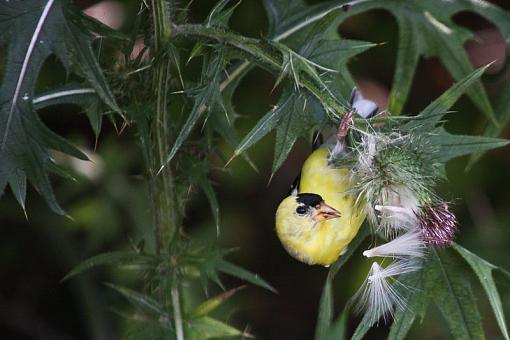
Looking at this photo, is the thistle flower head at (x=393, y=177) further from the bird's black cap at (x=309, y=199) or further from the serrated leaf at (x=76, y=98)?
the serrated leaf at (x=76, y=98)

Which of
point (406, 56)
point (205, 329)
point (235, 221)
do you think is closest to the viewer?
point (205, 329)

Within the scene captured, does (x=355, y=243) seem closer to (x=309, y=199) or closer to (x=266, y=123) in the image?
(x=309, y=199)

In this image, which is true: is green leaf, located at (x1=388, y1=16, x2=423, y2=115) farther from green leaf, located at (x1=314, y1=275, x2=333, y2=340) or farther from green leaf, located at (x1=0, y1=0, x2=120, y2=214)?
green leaf, located at (x1=0, y1=0, x2=120, y2=214)

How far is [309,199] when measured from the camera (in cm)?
139

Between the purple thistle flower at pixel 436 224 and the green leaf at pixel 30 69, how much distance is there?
1.89 feet

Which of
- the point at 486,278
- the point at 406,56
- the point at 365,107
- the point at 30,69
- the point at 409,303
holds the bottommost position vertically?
the point at 409,303

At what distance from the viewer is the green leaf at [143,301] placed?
1.68m

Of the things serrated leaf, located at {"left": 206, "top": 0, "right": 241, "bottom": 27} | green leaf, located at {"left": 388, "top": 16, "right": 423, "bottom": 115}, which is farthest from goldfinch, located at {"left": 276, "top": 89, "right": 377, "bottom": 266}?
green leaf, located at {"left": 388, "top": 16, "right": 423, "bottom": 115}

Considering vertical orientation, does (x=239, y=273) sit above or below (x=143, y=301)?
above

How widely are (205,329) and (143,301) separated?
165 mm

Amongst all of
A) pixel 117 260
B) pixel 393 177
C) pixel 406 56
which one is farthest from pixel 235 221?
pixel 393 177

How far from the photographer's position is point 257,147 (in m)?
2.90

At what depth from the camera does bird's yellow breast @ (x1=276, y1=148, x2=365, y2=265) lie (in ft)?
4.58

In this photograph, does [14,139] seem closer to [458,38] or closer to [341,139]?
[341,139]
